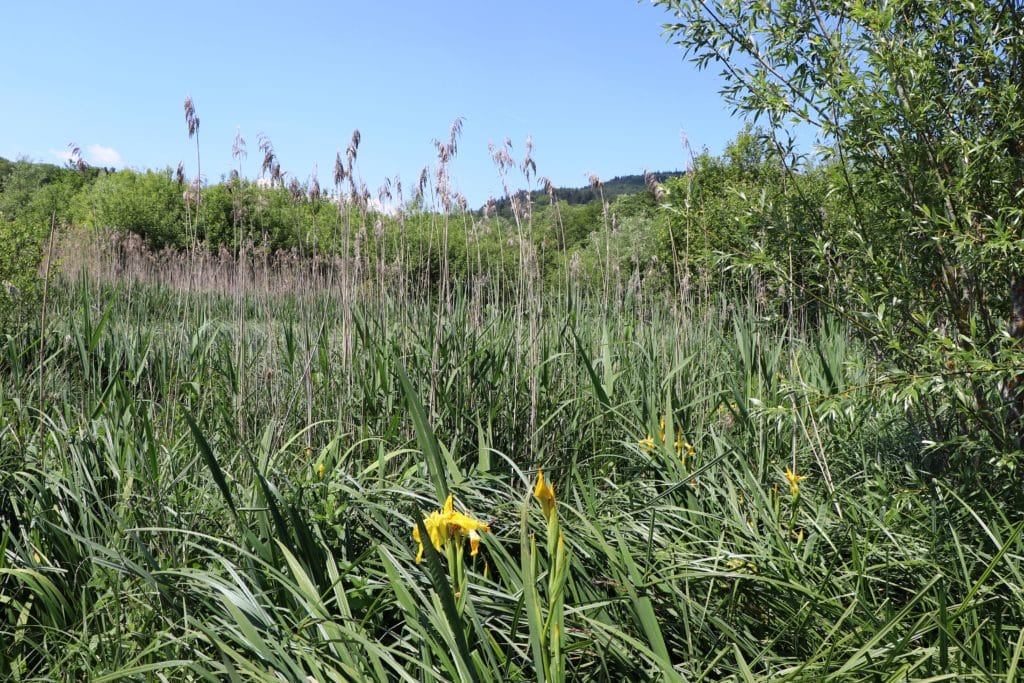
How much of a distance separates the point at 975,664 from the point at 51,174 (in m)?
32.5

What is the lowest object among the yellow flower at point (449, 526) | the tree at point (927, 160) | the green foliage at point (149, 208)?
the yellow flower at point (449, 526)

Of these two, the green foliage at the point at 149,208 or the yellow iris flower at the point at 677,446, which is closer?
the yellow iris flower at the point at 677,446

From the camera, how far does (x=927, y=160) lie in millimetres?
2395

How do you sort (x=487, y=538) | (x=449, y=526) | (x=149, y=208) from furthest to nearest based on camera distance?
(x=149, y=208), (x=487, y=538), (x=449, y=526)

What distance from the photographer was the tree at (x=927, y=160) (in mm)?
2217

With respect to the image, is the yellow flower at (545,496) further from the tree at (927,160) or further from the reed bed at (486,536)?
the tree at (927,160)

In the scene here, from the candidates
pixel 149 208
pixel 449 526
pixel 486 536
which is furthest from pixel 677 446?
pixel 149 208

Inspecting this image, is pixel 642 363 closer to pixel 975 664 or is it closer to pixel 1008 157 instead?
pixel 1008 157

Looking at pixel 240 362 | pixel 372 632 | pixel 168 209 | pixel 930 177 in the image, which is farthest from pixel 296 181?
pixel 168 209

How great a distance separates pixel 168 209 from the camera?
49.7 feet

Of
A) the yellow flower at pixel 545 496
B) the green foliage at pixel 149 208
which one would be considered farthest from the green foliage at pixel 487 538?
the green foliage at pixel 149 208

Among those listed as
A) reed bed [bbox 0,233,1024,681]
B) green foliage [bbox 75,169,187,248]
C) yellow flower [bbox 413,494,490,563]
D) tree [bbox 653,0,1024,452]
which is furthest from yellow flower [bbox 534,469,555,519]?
green foliage [bbox 75,169,187,248]

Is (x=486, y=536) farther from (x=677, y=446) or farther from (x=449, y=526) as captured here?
(x=677, y=446)

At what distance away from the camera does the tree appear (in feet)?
7.27
